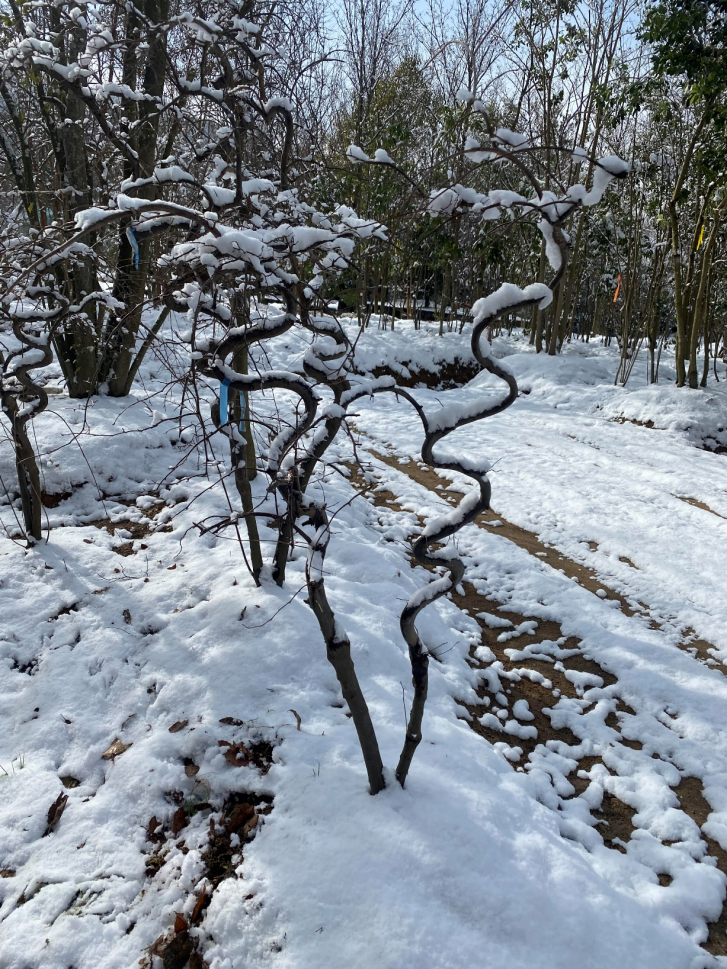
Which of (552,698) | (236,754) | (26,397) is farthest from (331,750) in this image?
(26,397)

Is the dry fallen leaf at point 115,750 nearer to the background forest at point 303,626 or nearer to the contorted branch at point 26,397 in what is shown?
the background forest at point 303,626

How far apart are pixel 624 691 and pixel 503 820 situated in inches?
59.5

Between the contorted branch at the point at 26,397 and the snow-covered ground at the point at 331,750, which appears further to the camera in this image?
the contorted branch at the point at 26,397

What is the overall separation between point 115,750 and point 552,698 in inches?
92.8

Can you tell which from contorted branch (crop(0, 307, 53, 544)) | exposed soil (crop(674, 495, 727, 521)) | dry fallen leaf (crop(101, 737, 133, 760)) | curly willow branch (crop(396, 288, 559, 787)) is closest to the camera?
curly willow branch (crop(396, 288, 559, 787))

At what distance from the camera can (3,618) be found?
11.3 feet

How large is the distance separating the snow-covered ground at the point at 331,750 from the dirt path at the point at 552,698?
22 millimetres

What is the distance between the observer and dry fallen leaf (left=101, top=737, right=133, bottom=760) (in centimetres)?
271

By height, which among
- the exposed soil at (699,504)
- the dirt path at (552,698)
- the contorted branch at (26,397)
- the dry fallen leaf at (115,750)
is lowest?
the dirt path at (552,698)

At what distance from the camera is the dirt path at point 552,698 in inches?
108

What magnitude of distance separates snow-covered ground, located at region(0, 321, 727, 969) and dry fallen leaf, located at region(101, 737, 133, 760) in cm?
1

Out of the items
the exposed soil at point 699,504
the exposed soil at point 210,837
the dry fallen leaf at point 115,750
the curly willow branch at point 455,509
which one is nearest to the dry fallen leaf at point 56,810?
the dry fallen leaf at point 115,750

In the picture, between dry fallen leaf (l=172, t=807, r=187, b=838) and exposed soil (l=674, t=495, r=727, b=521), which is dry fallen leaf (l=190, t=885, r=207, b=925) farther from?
exposed soil (l=674, t=495, r=727, b=521)

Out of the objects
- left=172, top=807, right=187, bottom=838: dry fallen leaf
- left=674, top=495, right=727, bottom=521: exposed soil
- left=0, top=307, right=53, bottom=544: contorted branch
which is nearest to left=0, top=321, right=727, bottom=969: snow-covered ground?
left=172, top=807, right=187, bottom=838: dry fallen leaf
